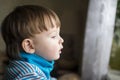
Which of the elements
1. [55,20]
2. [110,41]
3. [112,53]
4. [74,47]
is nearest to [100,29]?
[110,41]

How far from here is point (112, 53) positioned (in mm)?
3383

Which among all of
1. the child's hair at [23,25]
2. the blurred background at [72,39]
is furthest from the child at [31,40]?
the blurred background at [72,39]

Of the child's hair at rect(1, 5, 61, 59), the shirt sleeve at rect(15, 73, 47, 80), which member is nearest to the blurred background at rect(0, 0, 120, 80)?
the child's hair at rect(1, 5, 61, 59)

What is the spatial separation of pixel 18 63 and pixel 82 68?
7.56ft

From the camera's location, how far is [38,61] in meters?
1.06

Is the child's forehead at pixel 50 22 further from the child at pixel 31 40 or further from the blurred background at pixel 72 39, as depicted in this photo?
the blurred background at pixel 72 39

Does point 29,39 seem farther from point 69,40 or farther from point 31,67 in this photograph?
point 69,40

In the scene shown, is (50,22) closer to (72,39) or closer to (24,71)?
(24,71)

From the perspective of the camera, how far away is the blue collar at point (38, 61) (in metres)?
1.05

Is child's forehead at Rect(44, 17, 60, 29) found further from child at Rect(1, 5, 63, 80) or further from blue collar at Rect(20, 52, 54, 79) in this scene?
blue collar at Rect(20, 52, 54, 79)

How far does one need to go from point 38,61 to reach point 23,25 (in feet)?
0.39

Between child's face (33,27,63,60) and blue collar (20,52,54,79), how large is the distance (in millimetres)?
17

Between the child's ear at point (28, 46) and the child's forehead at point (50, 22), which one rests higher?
the child's forehead at point (50, 22)

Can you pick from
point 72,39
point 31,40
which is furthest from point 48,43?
point 72,39
